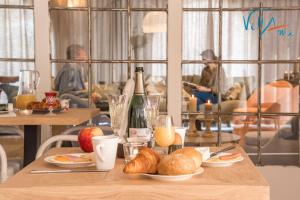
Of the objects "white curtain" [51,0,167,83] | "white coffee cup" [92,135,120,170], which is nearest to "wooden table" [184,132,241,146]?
"white curtain" [51,0,167,83]

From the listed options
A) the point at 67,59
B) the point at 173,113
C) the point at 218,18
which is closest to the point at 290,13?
the point at 218,18

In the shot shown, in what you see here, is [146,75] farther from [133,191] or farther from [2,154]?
[133,191]

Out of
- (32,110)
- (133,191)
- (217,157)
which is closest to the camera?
(133,191)

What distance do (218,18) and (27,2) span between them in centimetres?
141

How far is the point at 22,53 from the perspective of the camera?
3469 mm

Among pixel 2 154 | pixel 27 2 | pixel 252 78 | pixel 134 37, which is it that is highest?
pixel 27 2

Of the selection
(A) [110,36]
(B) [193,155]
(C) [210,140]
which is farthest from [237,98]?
(B) [193,155]

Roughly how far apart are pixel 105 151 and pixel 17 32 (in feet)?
7.51

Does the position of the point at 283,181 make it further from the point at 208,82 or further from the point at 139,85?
the point at 139,85

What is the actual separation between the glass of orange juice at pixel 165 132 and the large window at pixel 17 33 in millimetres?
2060

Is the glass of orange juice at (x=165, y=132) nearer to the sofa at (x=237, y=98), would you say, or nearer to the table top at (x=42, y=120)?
the table top at (x=42, y=120)

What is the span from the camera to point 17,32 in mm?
3463

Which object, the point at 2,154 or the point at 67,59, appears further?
the point at 67,59

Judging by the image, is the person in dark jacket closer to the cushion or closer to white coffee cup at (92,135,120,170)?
the cushion
